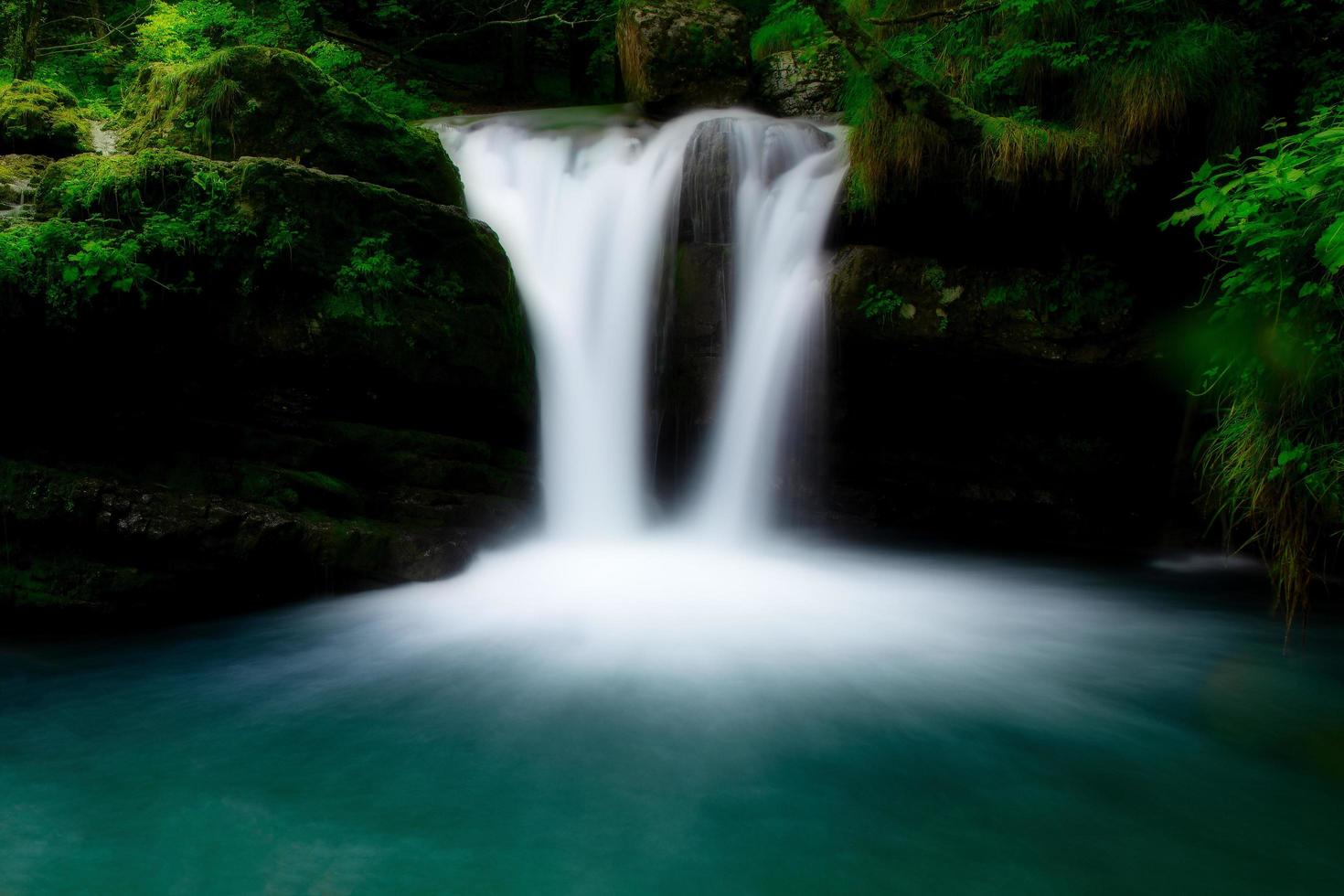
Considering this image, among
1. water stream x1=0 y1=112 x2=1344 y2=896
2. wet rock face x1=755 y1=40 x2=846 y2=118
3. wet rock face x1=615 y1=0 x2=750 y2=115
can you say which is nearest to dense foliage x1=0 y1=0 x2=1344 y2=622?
water stream x1=0 y1=112 x2=1344 y2=896

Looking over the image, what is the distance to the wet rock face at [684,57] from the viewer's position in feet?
33.1

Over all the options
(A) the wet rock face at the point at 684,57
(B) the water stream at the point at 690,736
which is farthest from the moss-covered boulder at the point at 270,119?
(A) the wet rock face at the point at 684,57

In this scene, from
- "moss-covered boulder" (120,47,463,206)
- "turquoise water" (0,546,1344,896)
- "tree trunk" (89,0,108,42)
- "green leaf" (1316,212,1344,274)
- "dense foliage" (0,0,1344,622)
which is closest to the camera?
"turquoise water" (0,546,1344,896)

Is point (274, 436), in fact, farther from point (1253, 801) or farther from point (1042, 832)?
point (1253, 801)

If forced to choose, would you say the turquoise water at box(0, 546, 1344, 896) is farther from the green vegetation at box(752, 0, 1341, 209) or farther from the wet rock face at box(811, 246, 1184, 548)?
the green vegetation at box(752, 0, 1341, 209)

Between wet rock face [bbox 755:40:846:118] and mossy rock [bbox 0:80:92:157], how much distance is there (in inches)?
294

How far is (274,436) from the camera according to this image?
5133mm

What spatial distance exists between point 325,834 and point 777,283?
539 cm

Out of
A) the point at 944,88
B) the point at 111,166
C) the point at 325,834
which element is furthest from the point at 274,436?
the point at 944,88

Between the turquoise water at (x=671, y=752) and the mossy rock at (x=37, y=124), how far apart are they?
3.46 metres

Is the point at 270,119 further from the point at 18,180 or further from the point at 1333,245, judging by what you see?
the point at 1333,245

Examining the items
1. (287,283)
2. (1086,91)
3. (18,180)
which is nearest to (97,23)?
(18,180)

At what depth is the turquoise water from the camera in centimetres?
249

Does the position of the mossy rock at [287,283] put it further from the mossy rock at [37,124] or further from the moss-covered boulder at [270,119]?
the mossy rock at [37,124]
